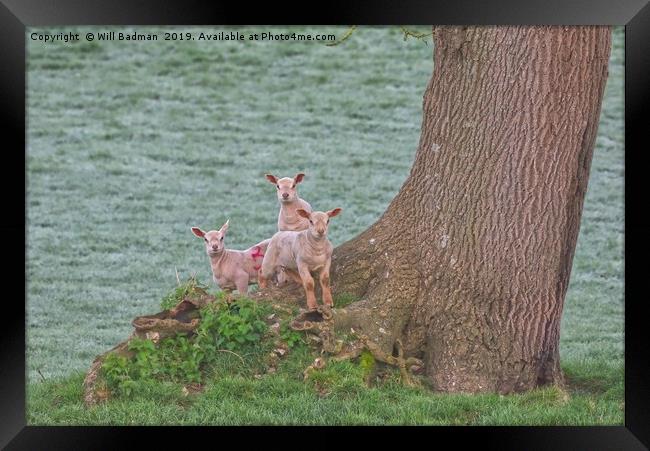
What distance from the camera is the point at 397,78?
15.2 meters

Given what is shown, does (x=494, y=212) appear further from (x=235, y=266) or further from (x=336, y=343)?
(x=235, y=266)

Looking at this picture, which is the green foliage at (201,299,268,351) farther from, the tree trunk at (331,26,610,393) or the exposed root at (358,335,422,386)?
the exposed root at (358,335,422,386)

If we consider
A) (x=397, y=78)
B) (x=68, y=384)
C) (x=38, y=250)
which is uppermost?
(x=397, y=78)

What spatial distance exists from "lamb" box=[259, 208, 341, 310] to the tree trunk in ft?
0.85

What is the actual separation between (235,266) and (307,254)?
2.27ft

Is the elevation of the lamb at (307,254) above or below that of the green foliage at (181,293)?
above

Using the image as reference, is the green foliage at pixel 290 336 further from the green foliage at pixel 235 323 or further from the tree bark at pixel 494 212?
the tree bark at pixel 494 212

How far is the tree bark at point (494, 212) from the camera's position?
21.2 ft

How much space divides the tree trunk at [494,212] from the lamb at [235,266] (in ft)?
2.65

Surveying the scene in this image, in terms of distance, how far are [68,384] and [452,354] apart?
2.41m
